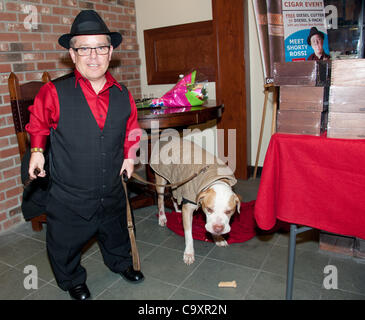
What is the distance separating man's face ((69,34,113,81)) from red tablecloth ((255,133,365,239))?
0.98m

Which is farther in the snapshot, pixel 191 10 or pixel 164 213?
pixel 191 10

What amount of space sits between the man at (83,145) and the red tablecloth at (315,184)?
2.73ft

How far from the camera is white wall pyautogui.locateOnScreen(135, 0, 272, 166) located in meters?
3.68

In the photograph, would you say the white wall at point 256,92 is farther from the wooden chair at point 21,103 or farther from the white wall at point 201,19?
the wooden chair at point 21,103

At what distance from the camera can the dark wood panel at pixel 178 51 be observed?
379 cm

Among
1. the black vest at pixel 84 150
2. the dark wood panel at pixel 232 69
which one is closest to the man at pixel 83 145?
the black vest at pixel 84 150

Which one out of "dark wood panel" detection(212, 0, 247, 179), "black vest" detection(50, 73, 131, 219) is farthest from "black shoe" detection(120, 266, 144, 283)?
"dark wood panel" detection(212, 0, 247, 179)

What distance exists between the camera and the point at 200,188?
2178 mm

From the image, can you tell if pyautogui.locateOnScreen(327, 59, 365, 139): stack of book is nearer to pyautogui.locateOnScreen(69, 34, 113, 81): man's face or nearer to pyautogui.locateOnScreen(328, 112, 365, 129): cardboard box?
pyautogui.locateOnScreen(328, 112, 365, 129): cardboard box

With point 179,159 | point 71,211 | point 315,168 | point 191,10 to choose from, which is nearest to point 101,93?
point 71,211
